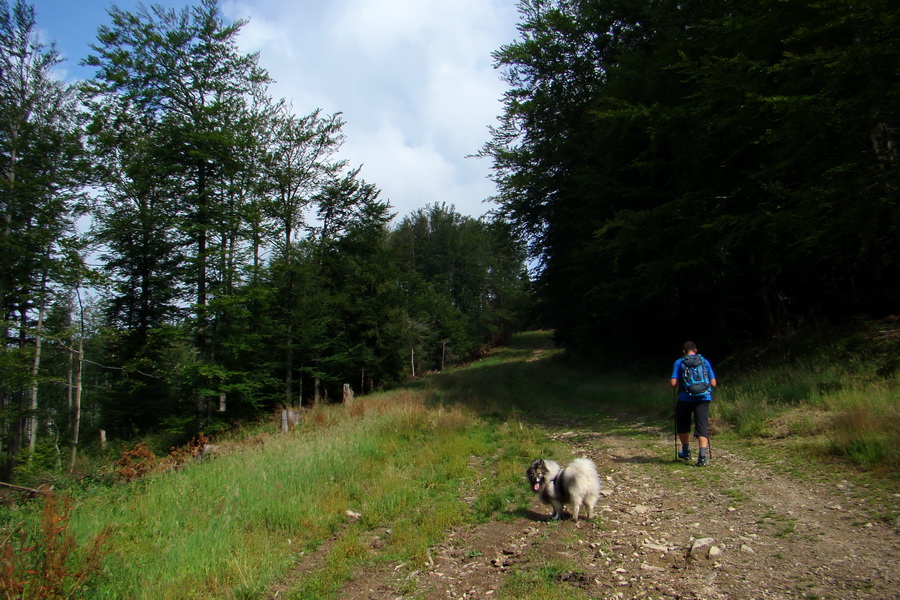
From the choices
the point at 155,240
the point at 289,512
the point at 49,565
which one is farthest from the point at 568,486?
the point at 155,240

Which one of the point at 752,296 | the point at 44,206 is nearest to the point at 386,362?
the point at 44,206

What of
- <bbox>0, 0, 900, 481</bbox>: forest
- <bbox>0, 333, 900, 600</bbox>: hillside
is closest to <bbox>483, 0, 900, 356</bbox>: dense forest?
<bbox>0, 0, 900, 481</bbox>: forest

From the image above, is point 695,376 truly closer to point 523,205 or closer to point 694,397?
point 694,397

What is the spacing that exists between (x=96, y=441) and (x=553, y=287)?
23074 mm

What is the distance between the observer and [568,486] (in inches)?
216

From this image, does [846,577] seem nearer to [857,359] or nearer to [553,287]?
[857,359]

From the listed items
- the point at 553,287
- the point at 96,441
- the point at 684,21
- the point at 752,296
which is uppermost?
the point at 684,21

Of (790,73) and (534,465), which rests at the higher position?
(790,73)

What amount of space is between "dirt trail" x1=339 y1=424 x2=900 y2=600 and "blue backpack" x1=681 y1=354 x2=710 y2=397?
1.36 m

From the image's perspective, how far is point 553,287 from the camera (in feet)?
87.2

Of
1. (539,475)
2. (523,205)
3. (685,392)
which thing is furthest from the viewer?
(523,205)

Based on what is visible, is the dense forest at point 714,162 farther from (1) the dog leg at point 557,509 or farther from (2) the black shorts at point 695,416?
(1) the dog leg at point 557,509

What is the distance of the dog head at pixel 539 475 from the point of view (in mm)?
5828

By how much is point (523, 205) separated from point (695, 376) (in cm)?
1956
